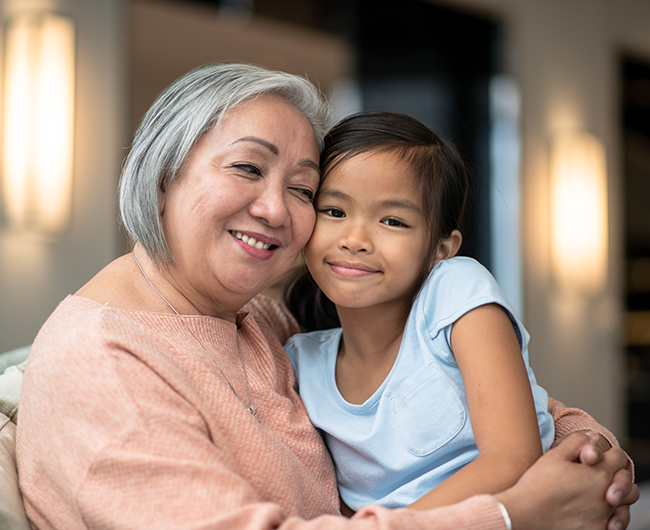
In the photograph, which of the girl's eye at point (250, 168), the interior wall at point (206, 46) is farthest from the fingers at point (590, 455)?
the interior wall at point (206, 46)

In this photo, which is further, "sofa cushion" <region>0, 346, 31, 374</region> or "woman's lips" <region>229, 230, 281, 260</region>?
"sofa cushion" <region>0, 346, 31, 374</region>

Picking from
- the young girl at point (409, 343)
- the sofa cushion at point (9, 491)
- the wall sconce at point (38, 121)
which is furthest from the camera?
the wall sconce at point (38, 121)

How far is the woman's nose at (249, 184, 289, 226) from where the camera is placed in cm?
124

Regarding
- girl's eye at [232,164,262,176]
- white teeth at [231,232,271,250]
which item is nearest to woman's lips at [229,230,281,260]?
white teeth at [231,232,271,250]

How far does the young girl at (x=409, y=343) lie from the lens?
1.12 metres

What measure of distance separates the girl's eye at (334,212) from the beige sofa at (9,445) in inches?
27.3

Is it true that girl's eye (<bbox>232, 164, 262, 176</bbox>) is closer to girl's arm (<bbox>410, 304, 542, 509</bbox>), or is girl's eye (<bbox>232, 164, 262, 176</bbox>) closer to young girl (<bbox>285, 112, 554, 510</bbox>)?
young girl (<bbox>285, 112, 554, 510</bbox>)

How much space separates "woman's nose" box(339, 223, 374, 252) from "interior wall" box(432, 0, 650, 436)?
3.31m

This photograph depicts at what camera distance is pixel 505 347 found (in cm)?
115

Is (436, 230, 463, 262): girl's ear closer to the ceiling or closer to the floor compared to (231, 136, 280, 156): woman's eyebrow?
closer to the floor

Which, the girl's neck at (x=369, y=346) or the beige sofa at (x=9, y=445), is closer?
the beige sofa at (x=9, y=445)

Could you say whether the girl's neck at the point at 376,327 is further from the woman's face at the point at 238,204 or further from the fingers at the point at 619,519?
the fingers at the point at 619,519

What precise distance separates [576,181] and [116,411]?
14.3ft

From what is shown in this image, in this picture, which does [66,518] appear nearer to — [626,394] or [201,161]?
[201,161]
